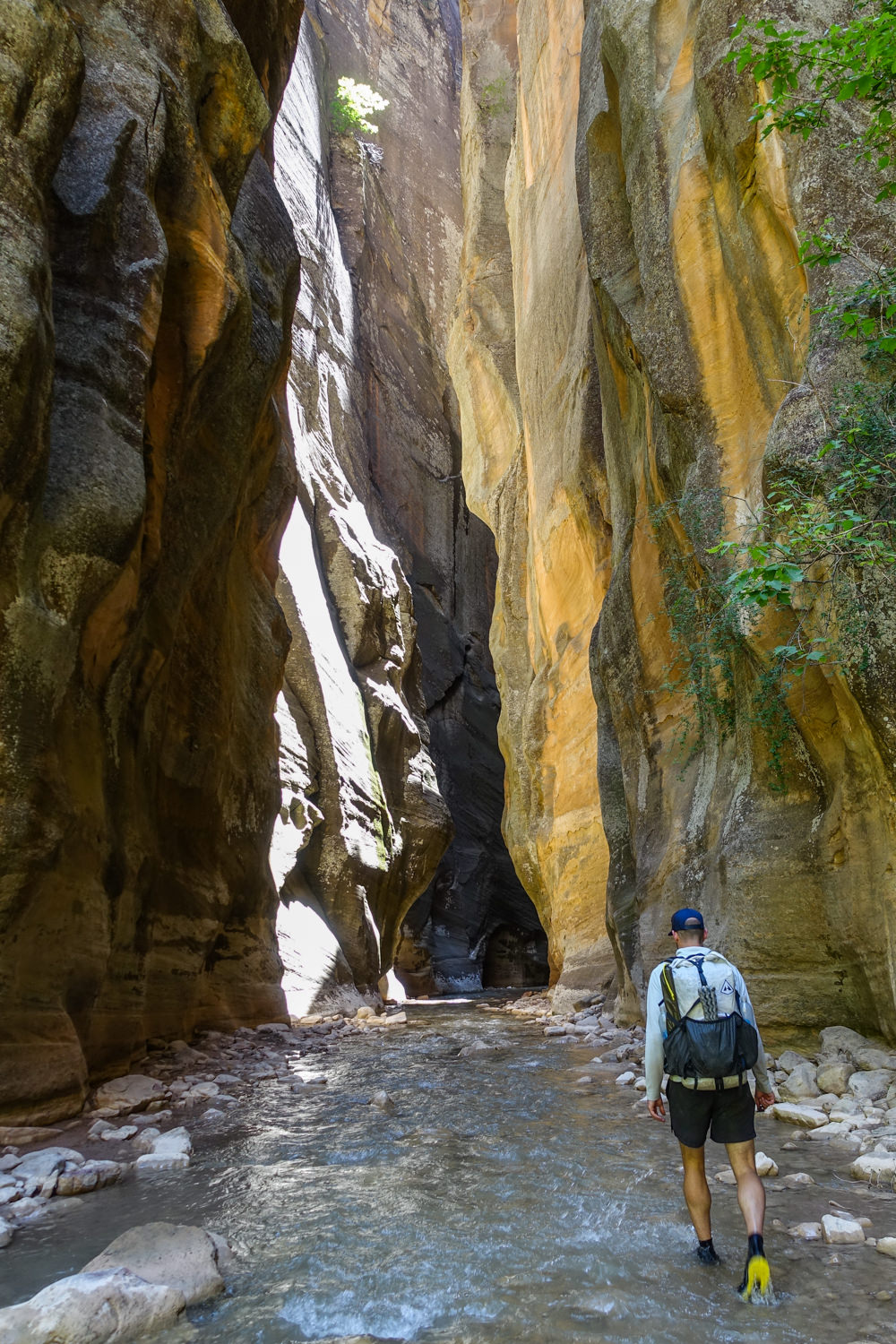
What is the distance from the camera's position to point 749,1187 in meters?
3.15

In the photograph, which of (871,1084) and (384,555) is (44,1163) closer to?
(871,1084)

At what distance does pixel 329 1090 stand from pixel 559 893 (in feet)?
34.9

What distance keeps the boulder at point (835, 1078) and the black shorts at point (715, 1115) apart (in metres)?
2.98

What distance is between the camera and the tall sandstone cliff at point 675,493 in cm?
694

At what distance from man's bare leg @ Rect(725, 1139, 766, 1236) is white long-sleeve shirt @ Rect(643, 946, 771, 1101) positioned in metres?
0.24

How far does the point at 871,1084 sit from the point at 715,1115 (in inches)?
113

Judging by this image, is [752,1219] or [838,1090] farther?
[838,1090]

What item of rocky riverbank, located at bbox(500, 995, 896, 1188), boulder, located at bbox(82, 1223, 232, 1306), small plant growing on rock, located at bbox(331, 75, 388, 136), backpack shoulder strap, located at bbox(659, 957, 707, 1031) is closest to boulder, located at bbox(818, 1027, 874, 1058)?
rocky riverbank, located at bbox(500, 995, 896, 1188)

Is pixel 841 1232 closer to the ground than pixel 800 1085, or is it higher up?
higher up

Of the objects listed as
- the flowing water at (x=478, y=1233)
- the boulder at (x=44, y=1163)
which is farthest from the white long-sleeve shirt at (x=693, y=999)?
the boulder at (x=44, y=1163)

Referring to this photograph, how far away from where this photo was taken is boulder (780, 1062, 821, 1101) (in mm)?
5895

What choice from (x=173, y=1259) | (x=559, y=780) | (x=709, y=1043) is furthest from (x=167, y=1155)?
(x=559, y=780)

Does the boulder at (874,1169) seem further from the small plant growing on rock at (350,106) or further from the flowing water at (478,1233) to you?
the small plant growing on rock at (350,106)

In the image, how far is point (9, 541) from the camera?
568 centimetres
